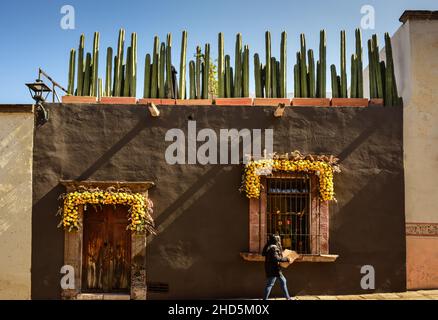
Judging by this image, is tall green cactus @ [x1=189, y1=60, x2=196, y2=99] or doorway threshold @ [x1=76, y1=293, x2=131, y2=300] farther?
tall green cactus @ [x1=189, y1=60, x2=196, y2=99]

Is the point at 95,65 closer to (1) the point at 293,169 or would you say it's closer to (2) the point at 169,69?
(2) the point at 169,69

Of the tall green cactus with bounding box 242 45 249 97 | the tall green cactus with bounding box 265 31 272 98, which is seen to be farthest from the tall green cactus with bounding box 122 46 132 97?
the tall green cactus with bounding box 265 31 272 98

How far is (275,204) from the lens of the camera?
29.1ft

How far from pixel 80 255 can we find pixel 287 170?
4.60 meters

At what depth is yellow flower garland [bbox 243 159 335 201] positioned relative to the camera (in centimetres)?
864

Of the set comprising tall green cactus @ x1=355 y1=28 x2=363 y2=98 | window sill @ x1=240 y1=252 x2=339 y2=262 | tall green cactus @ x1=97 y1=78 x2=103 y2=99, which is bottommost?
window sill @ x1=240 y1=252 x2=339 y2=262

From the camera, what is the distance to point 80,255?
8.72 metres

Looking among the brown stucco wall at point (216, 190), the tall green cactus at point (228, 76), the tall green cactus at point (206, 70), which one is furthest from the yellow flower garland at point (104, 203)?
the tall green cactus at point (228, 76)

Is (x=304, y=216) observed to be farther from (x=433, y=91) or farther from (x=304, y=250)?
(x=433, y=91)

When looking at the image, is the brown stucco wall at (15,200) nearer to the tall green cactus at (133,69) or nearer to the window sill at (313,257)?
the tall green cactus at (133,69)

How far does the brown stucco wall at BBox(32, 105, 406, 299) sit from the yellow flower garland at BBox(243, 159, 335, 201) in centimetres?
27

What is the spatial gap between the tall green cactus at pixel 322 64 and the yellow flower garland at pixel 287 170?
67.3 inches

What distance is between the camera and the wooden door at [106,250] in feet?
29.1

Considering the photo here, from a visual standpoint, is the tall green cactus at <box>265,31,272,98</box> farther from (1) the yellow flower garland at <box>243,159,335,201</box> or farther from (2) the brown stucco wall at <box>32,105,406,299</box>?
(1) the yellow flower garland at <box>243,159,335,201</box>
